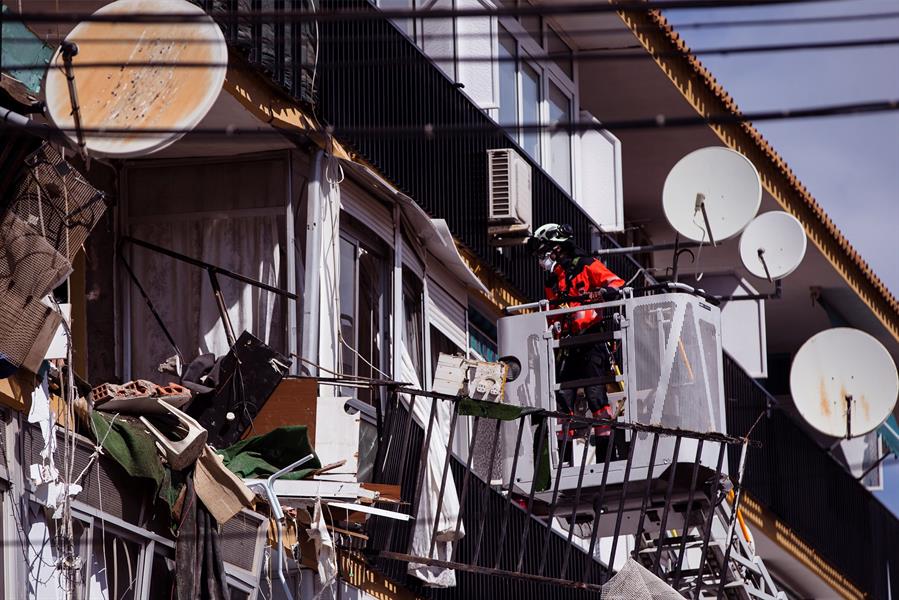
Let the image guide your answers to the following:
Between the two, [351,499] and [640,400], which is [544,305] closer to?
[640,400]

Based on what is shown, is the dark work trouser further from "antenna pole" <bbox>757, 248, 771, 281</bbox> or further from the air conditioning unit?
"antenna pole" <bbox>757, 248, 771, 281</bbox>

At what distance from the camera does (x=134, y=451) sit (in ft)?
37.1

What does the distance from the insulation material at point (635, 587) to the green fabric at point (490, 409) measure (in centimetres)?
131

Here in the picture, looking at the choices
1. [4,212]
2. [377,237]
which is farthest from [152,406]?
[377,237]

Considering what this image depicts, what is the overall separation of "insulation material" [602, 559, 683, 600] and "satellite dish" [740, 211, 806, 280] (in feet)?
34.4

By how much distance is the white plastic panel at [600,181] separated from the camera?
2236 centimetres

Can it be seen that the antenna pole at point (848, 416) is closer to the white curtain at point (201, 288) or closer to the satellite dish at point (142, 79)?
the white curtain at point (201, 288)

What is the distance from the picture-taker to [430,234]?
16.0m

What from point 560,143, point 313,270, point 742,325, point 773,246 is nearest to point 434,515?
point 313,270

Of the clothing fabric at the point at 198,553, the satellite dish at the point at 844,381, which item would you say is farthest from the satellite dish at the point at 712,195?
the clothing fabric at the point at 198,553

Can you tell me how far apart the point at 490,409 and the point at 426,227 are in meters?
2.55

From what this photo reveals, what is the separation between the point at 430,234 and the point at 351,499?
148 inches

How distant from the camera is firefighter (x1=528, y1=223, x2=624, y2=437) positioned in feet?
51.1

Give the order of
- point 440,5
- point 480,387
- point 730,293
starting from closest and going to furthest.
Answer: point 480,387, point 440,5, point 730,293
